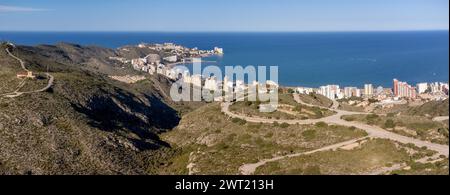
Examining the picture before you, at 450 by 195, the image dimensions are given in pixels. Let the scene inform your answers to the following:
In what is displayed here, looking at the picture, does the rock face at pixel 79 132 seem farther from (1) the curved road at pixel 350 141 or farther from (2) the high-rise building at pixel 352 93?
(2) the high-rise building at pixel 352 93

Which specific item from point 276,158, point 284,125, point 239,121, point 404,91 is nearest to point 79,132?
point 239,121

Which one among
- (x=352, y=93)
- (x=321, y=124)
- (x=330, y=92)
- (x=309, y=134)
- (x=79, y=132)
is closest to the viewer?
(x=309, y=134)

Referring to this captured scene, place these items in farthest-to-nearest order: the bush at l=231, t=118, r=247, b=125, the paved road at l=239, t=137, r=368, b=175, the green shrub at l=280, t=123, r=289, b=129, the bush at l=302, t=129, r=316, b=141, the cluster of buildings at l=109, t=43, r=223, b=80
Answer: the cluster of buildings at l=109, t=43, r=223, b=80 < the bush at l=231, t=118, r=247, b=125 < the green shrub at l=280, t=123, r=289, b=129 < the bush at l=302, t=129, r=316, b=141 < the paved road at l=239, t=137, r=368, b=175

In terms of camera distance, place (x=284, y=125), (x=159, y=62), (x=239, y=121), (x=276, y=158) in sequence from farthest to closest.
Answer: (x=159, y=62) < (x=239, y=121) < (x=284, y=125) < (x=276, y=158)

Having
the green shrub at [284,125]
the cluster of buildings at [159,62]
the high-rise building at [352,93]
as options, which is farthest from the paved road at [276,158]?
the cluster of buildings at [159,62]

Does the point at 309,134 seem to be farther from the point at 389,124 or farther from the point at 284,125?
the point at 389,124

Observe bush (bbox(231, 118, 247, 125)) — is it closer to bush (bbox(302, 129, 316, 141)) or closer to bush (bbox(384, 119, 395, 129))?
bush (bbox(302, 129, 316, 141))

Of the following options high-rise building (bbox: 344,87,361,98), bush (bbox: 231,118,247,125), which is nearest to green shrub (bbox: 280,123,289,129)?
bush (bbox: 231,118,247,125)
